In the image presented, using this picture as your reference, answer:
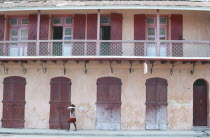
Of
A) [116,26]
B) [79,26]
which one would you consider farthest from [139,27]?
[79,26]

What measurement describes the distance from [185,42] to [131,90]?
406 centimetres

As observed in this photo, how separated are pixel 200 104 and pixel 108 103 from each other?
545 centimetres

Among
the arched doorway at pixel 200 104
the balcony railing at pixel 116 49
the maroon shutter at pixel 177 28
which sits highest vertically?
the maroon shutter at pixel 177 28

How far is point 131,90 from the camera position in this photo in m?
18.5

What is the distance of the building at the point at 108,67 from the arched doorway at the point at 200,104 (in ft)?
0.19

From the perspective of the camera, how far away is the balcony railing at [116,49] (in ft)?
60.5

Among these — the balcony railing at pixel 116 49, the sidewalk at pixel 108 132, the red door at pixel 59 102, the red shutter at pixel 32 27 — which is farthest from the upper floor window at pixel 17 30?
the sidewalk at pixel 108 132

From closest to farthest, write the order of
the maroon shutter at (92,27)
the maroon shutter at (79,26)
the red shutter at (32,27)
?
the maroon shutter at (92,27) → the maroon shutter at (79,26) → the red shutter at (32,27)

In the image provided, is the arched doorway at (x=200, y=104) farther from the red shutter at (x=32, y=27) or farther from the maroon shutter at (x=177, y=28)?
the red shutter at (x=32, y=27)

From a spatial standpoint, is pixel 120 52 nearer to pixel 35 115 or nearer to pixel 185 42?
pixel 185 42

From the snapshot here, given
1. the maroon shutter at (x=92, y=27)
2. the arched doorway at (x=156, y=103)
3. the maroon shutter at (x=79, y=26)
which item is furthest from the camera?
the maroon shutter at (x=79, y=26)

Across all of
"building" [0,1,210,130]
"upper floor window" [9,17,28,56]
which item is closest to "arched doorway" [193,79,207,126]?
"building" [0,1,210,130]

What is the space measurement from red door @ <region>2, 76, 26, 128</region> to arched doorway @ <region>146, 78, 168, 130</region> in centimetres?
737

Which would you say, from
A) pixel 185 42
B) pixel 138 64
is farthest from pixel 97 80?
pixel 185 42
